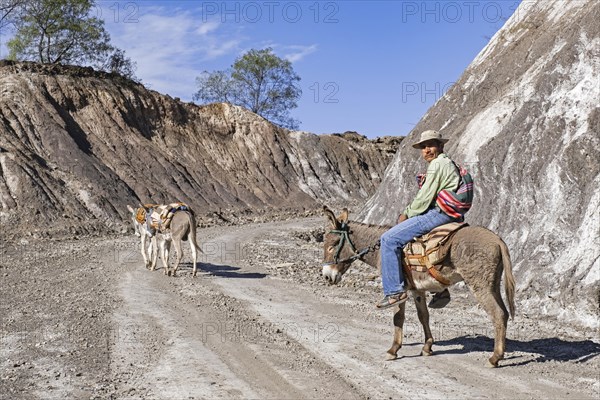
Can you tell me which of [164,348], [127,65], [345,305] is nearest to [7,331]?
[164,348]

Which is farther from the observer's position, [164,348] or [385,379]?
[164,348]

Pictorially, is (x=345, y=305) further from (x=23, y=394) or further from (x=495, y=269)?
(x=23, y=394)

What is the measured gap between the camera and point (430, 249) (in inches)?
306

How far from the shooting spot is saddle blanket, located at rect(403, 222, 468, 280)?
25.3 feet

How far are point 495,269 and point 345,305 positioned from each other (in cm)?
516

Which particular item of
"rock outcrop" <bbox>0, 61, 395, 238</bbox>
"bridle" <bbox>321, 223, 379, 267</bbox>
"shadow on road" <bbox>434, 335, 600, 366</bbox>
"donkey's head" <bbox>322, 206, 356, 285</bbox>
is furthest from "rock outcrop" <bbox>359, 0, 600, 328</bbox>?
"rock outcrop" <bbox>0, 61, 395, 238</bbox>

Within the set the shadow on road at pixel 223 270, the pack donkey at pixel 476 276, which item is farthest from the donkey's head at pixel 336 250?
the shadow on road at pixel 223 270

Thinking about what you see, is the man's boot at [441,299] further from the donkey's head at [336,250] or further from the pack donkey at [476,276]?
the donkey's head at [336,250]

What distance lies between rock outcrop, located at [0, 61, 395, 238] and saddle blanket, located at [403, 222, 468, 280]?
22474 mm

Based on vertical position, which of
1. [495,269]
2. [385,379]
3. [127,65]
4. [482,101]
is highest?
[127,65]

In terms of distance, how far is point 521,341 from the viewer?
915cm

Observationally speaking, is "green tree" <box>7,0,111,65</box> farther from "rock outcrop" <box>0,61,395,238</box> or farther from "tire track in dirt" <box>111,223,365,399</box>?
"tire track in dirt" <box>111,223,365,399</box>

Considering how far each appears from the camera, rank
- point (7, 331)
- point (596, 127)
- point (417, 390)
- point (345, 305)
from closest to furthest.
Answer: point (417, 390)
point (7, 331)
point (345, 305)
point (596, 127)

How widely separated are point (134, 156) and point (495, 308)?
115 ft
